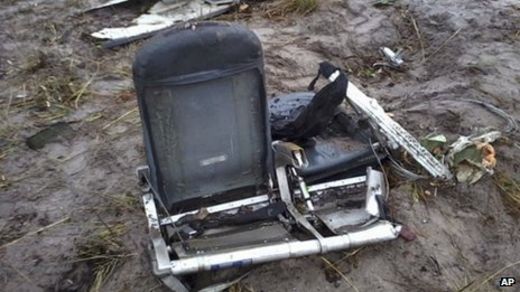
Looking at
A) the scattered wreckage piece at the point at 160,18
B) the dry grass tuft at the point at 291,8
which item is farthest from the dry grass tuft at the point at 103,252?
the dry grass tuft at the point at 291,8

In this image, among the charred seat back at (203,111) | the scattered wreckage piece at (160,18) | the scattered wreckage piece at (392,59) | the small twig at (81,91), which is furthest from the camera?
the scattered wreckage piece at (160,18)

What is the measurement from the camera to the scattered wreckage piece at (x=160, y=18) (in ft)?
16.2

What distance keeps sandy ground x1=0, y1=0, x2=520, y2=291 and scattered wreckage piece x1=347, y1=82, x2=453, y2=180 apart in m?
0.14

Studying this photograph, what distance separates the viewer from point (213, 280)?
2.37 meters

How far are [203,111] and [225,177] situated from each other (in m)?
0.35

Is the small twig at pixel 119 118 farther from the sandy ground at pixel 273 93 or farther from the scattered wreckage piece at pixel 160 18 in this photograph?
the scattered wreckage piece at pixel 160 18

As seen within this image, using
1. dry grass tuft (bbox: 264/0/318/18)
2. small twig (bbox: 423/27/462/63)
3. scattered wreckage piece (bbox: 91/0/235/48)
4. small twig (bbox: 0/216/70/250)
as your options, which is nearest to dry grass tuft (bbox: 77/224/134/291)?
small twig (bbox: 0/216/70/250)

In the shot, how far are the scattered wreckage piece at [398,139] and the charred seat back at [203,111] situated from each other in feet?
2.28

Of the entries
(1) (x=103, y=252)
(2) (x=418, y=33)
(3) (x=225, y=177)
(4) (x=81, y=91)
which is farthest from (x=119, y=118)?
(2) (x=418, y=33)

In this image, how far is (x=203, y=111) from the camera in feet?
7.51

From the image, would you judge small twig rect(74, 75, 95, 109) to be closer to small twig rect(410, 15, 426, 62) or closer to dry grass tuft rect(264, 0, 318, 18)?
dry grass tuft rect(264, 0, 318, 18)

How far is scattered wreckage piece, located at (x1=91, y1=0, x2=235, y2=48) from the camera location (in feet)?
16.2

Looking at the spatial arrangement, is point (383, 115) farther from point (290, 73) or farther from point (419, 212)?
point (290, 73)

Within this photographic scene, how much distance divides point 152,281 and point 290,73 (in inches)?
90.2
